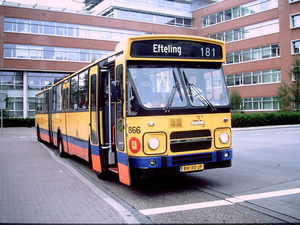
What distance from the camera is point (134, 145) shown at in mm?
6750

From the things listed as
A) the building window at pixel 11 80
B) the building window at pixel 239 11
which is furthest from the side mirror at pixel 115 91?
the building window at pixel 239 11

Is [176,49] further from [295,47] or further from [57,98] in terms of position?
[295,47]

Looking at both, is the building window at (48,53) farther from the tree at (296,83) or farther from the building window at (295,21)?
the building window at (295,21)

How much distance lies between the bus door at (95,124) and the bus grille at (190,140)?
7.45 ft

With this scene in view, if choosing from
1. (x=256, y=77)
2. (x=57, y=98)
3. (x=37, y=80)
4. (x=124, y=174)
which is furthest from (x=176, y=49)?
(x=256, y=77)

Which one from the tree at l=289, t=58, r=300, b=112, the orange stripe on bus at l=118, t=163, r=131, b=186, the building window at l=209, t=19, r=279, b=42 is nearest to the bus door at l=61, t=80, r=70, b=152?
the orange stripe on bus at l=118, t=163, r=131, b=186

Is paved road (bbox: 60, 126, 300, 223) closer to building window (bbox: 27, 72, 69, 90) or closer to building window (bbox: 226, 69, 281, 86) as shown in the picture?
building window (bbox: 226, 69, 281, 86)

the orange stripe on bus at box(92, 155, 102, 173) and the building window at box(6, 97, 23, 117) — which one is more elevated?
the building window at box(6, 97, 23, 117)

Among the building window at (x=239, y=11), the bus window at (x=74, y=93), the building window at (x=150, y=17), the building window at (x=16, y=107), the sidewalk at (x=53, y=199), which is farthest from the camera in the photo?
the building window at (x=150, y=17)

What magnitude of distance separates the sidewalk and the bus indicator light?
1.08 m

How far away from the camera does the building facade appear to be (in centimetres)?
4338

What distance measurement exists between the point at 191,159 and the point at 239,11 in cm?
4743

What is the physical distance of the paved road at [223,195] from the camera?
561 cm

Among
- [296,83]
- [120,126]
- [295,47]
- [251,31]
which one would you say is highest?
[251,31]
